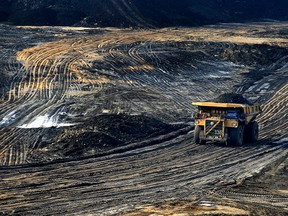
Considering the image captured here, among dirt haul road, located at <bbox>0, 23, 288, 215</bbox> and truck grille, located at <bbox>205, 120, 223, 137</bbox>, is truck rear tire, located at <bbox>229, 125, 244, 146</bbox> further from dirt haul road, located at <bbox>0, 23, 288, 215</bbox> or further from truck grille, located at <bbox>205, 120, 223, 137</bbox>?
truck grille, located at <bbox>205, 120, 223, 137</bbox>

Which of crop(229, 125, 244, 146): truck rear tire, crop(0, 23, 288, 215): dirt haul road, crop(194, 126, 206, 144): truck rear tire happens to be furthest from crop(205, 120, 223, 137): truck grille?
crop(0, 23, 288, 215): dirt haul road

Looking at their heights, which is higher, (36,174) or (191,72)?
(191,72)

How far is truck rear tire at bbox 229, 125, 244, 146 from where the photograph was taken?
882 inches

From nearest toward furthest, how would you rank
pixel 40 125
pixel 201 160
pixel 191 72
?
pixel 201 160
pixel 40 125
pixel 191 72

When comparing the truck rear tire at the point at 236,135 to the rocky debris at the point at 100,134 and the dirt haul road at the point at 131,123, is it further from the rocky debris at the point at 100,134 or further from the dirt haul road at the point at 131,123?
the rocky debris at the point at 100,134

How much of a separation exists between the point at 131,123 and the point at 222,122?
4124mm

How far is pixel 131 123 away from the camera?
24.8 meters

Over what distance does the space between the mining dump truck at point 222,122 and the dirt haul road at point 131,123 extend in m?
0.40

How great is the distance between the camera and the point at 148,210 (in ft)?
50.2

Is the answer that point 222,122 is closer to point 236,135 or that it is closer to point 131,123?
point 236,135

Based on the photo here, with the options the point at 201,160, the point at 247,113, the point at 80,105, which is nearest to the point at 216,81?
the point at 80,105

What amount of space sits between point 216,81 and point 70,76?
8537mm

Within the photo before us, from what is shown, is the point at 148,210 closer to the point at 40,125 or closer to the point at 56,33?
the point at 40,125

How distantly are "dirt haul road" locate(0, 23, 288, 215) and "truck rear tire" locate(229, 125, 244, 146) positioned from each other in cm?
26
